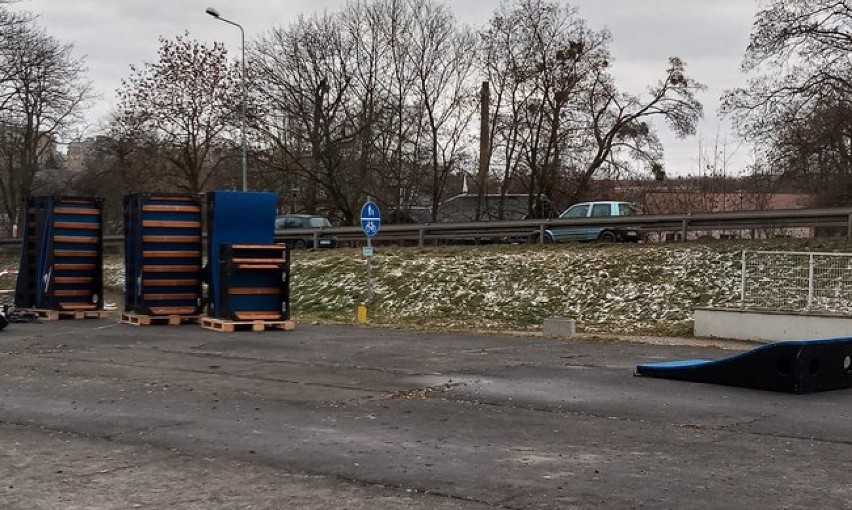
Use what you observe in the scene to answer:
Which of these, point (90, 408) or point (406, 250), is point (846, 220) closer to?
point (406, 250)

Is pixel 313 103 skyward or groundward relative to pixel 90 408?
skyward

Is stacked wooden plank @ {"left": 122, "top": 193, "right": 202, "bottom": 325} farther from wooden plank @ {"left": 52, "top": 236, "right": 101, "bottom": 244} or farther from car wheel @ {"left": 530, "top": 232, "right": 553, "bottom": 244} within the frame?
car wheel @ {"left": 530, "top": 232, "right": 553, "bottom": 244}

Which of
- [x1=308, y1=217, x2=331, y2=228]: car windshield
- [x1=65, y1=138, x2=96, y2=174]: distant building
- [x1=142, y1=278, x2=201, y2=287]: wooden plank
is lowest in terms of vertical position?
[x1=142, y1=278, x2=201, y2=287]: wooden plank

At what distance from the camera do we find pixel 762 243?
22.2 meters

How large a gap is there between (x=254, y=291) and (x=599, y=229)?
13.6m

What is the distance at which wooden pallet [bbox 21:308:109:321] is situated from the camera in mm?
19906

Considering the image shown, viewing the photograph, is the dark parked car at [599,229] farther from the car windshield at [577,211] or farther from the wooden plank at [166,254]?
the wooden plank at [166,254]

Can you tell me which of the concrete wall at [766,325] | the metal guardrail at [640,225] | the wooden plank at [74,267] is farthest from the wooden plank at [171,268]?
the metal guardrail at [640,225]

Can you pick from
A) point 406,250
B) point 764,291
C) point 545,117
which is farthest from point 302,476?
point 545,117

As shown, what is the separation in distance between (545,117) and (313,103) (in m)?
10.1

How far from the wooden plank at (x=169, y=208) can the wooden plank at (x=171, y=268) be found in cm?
117

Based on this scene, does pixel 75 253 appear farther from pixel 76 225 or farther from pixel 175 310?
pixel 175 310

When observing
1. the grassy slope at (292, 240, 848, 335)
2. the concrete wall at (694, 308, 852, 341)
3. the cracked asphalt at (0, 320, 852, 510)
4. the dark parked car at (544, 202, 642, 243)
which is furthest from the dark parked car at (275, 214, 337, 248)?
the cracked asphalt at (0, 320, 852, 510)

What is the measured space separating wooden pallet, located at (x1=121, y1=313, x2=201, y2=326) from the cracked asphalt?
5.21 meters
